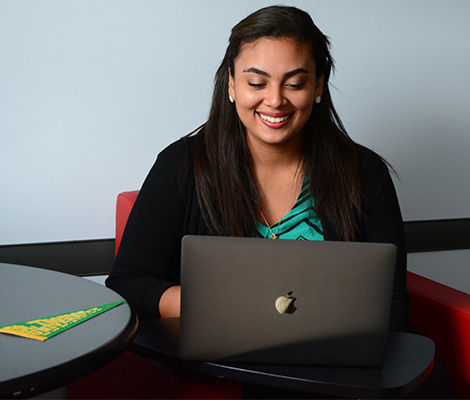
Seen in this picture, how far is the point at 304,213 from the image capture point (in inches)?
68.6

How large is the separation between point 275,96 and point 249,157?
0.26 m

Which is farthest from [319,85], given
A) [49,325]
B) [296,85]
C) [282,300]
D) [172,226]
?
[49,325]

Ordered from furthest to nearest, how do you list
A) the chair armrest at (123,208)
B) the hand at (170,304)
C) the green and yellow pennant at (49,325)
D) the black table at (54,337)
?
the chair armrest at (123,208) < the hand at (170,304) < the green and yellow pennant at (49,325) < the black table at (54,337)

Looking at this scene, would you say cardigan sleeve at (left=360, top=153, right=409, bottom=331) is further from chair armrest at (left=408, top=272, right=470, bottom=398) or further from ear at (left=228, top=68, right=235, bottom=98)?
ear at (left=228, top=68, right=235, bottom=98)

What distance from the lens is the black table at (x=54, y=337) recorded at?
3.00 feet

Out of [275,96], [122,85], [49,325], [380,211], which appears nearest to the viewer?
[49,325]

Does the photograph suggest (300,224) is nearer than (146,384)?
No

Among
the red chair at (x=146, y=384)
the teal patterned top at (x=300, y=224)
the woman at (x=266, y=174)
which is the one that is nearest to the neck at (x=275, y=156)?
the woman at (x=266, y=174)

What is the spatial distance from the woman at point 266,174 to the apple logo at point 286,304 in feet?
1.82

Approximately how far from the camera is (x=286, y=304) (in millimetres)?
992

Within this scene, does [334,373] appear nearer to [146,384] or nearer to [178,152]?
[146,384]

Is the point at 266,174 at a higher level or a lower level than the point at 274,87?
lower

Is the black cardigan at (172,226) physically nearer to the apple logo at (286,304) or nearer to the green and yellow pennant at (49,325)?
the green and yellow pennant at (49,325)

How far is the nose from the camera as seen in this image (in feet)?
5.22
